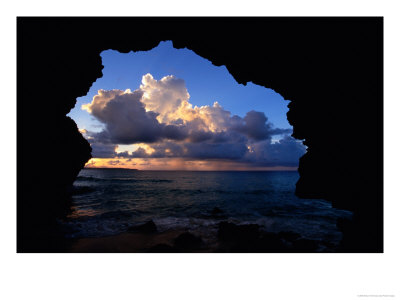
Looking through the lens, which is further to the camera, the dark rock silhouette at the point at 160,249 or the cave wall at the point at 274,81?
the dark rock silhouette at the point at 160,249

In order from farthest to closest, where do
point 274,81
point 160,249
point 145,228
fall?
point 145,228 → point 274,81 → point 160,249

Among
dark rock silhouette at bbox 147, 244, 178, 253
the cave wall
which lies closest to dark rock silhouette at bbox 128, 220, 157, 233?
dark rock silhouette at bbox 147, 244, 178, 253

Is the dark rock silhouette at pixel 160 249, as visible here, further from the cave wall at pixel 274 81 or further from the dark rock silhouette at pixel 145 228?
the cave wall at pixel 274 81

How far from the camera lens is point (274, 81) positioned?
25.1 ft

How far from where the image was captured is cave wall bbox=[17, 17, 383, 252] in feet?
13.9

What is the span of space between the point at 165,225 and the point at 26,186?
6.63 meters

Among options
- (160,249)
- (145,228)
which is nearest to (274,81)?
(160,249)

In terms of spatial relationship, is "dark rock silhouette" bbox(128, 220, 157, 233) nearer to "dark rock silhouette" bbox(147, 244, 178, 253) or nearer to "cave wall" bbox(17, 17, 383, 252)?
"dark rock silhouette" bbox(147, 244, 178, 253)

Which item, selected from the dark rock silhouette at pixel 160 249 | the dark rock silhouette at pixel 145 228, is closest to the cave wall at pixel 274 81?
the dark rock silhouette at pixel 145 228

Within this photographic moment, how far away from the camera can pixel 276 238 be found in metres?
7.46

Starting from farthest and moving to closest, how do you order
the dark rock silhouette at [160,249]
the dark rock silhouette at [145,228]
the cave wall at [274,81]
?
the dark rock silhouette at [145,228]
the dark rock silhouette at [160,249]
the cave wall at [274,81]

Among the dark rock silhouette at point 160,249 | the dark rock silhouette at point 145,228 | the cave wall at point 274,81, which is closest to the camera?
the cave wall at point 274,81

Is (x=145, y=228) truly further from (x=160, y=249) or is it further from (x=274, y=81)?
(x=274, y=81)

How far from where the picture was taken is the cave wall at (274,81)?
4246 millimetres
